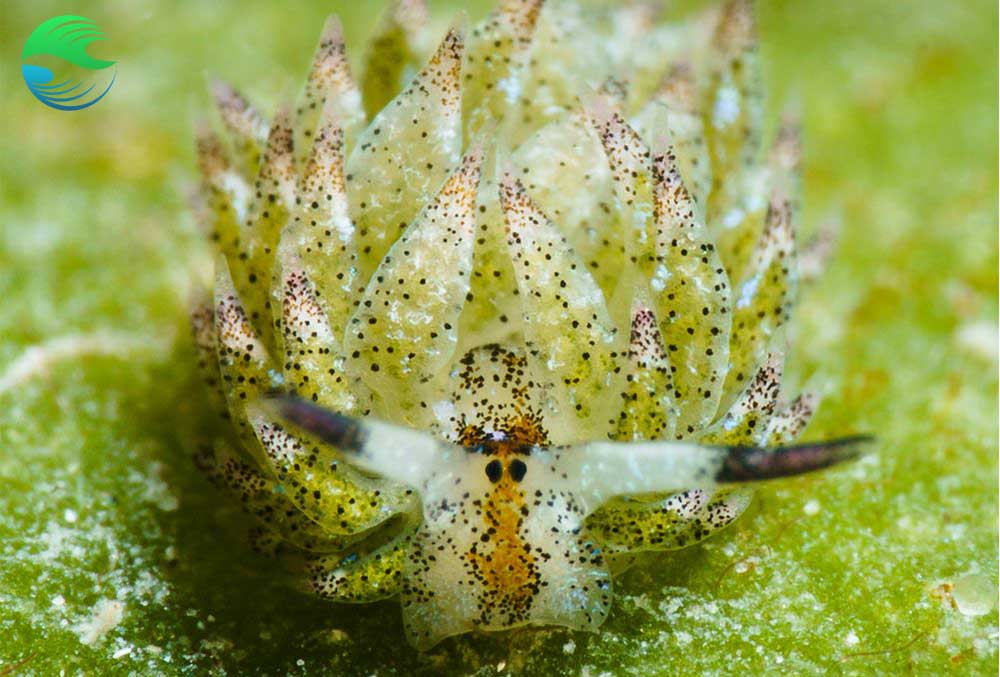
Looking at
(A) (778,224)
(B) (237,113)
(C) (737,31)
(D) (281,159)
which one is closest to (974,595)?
(A) (778,224)

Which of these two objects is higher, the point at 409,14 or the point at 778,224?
the point at 409,14

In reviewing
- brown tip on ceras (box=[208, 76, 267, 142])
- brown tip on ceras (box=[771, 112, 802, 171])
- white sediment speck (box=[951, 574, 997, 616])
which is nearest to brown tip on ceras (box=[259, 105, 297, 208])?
brown tip on ceras (box=[208, 76, 267, 142])

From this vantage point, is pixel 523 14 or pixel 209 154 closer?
pixel 523 14

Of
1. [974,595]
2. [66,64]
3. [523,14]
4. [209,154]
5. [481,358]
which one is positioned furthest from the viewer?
[66,64]

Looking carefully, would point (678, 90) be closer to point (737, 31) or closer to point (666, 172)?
point (737, 31)

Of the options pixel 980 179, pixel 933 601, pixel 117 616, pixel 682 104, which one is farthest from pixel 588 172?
pixel 980 179

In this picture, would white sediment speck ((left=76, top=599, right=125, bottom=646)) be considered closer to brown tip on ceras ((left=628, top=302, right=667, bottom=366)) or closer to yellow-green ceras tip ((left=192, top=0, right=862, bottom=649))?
yellow-green ceras tip ((left=192, top=0, right=862, bottom=649))

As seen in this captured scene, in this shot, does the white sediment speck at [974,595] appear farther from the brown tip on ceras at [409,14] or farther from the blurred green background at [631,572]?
the brown tip on ceras at [409,14]

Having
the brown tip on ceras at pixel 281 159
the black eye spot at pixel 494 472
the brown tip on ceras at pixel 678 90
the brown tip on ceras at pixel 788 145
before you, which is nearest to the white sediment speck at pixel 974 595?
the brown tip on ceras at pixel 788 145
